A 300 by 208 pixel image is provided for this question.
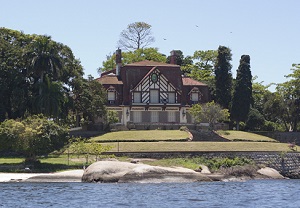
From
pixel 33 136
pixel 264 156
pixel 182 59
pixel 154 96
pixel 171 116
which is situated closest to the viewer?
pixel 33 136

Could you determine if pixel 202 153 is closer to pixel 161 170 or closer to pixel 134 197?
pixel 161 170

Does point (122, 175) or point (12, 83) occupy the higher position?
point (12, 83)

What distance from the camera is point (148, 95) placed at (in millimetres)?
95438

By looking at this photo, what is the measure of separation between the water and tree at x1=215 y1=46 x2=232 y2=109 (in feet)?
148

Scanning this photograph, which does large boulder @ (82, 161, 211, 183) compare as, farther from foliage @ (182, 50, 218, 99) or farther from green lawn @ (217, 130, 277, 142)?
foliage @ (182, 50, 218, 99)

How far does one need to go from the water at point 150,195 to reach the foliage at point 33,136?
9066mm

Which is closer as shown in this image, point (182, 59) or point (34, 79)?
point (34, 79)

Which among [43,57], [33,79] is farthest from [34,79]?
[43,57]

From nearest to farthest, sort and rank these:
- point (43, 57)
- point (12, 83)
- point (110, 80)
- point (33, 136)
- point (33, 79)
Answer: point (33, 136) < point (43, 57) < point (12, 83) < point (33, 79) < point (110, 80)

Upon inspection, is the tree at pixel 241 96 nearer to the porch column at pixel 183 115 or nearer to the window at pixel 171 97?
the porch column at pixel 183 115

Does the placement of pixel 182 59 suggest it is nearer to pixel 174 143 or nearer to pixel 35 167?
pixel 174 143

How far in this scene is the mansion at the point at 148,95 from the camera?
311 feet

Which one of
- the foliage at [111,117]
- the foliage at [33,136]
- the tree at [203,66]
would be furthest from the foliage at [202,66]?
the foliage at [33,136]

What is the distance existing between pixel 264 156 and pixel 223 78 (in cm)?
3205
